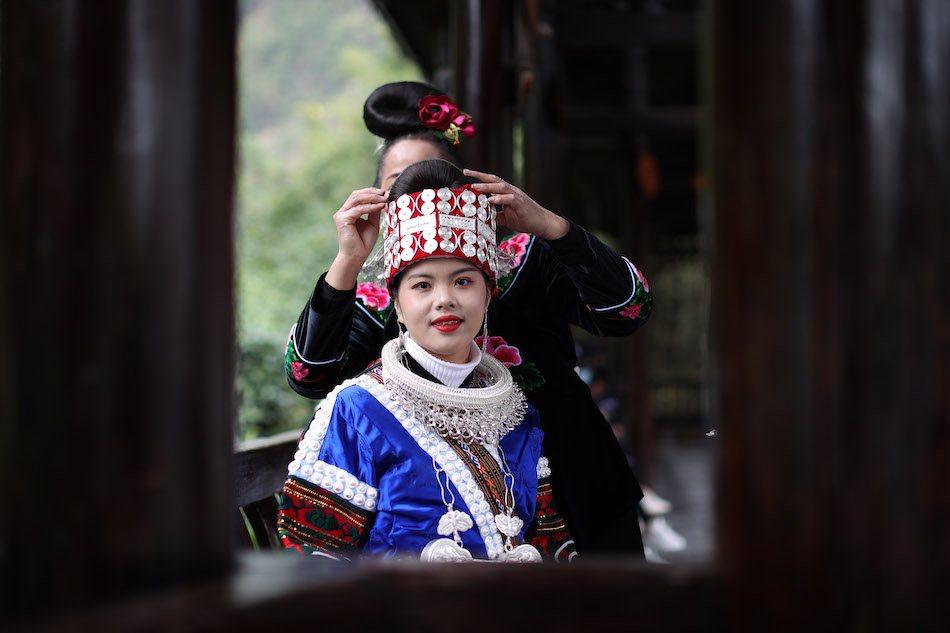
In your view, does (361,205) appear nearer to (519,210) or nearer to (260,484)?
(519,210)

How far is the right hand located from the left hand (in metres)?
0.26

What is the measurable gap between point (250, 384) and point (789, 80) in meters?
7.00

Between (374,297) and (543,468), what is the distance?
29.7 inches

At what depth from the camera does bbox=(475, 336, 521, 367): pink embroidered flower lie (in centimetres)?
231

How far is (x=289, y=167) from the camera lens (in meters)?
23.9

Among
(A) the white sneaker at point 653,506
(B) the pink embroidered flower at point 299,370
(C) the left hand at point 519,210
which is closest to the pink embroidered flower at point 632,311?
(C) the left hand at point 519,210

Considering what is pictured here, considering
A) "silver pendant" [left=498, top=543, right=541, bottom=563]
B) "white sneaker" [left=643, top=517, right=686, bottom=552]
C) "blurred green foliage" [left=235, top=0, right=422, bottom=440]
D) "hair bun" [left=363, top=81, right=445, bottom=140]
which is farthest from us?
"blurred green foliage" [left=235, top=0, right=422, bottom=440]

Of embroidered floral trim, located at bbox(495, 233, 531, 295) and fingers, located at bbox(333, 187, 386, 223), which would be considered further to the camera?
embroidered floral trim, located at bbox(495, 233, 531, 295)

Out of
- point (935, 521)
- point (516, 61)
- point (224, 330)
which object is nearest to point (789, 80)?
point (935, 521)

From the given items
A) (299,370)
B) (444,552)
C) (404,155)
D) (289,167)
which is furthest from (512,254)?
(289,167)

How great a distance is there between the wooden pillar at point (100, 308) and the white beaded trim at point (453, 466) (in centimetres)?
106

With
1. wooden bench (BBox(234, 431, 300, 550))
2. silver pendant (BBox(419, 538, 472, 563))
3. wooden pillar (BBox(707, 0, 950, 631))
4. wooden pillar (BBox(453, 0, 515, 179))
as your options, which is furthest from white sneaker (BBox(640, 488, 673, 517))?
wooden pillar (BBox(707, 0, 950, 631))

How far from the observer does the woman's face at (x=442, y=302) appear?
199 centimetres

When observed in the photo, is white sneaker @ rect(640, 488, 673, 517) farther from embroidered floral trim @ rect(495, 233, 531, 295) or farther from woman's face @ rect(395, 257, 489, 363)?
woman's face @ rect(395, 257, 489, 363)
